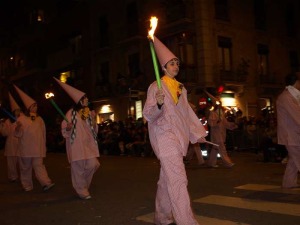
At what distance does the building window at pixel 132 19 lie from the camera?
26.1m

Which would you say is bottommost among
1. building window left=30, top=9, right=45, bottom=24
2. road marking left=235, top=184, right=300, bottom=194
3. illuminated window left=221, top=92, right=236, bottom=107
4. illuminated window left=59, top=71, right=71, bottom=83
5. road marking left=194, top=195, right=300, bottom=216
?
road marking left=194, top=195, right=300, bottom=216

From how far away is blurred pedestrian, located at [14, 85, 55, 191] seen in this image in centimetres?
894

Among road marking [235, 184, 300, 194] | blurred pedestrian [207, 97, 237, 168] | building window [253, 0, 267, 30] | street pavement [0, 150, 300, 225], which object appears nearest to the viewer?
street pavement [0, 150, 300, 225]

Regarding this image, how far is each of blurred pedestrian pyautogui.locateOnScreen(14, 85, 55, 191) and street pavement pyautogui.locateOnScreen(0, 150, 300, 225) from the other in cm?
30

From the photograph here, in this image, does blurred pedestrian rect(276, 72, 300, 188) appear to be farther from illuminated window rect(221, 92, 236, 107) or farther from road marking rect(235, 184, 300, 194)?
illuminated window rect(221, 92, 236, 107)

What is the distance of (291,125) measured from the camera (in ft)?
23.1

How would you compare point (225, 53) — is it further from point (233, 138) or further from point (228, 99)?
point (233, 138)

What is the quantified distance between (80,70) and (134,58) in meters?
6.92

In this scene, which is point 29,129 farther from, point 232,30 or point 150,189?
point 232,30

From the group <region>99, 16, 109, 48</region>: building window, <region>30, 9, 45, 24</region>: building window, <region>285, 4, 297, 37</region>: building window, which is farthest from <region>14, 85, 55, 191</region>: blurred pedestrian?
<region>30, 9, 45, 24</region>: building window

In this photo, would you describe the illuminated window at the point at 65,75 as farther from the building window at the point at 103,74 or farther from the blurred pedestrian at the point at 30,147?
the blurred pedestrian at the point at 30,147

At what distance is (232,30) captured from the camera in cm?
2359

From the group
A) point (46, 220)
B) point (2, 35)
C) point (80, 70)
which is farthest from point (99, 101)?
point (46, 220)

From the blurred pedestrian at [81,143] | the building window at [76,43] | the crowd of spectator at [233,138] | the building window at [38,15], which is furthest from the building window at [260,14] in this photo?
the building window at [38,15]
